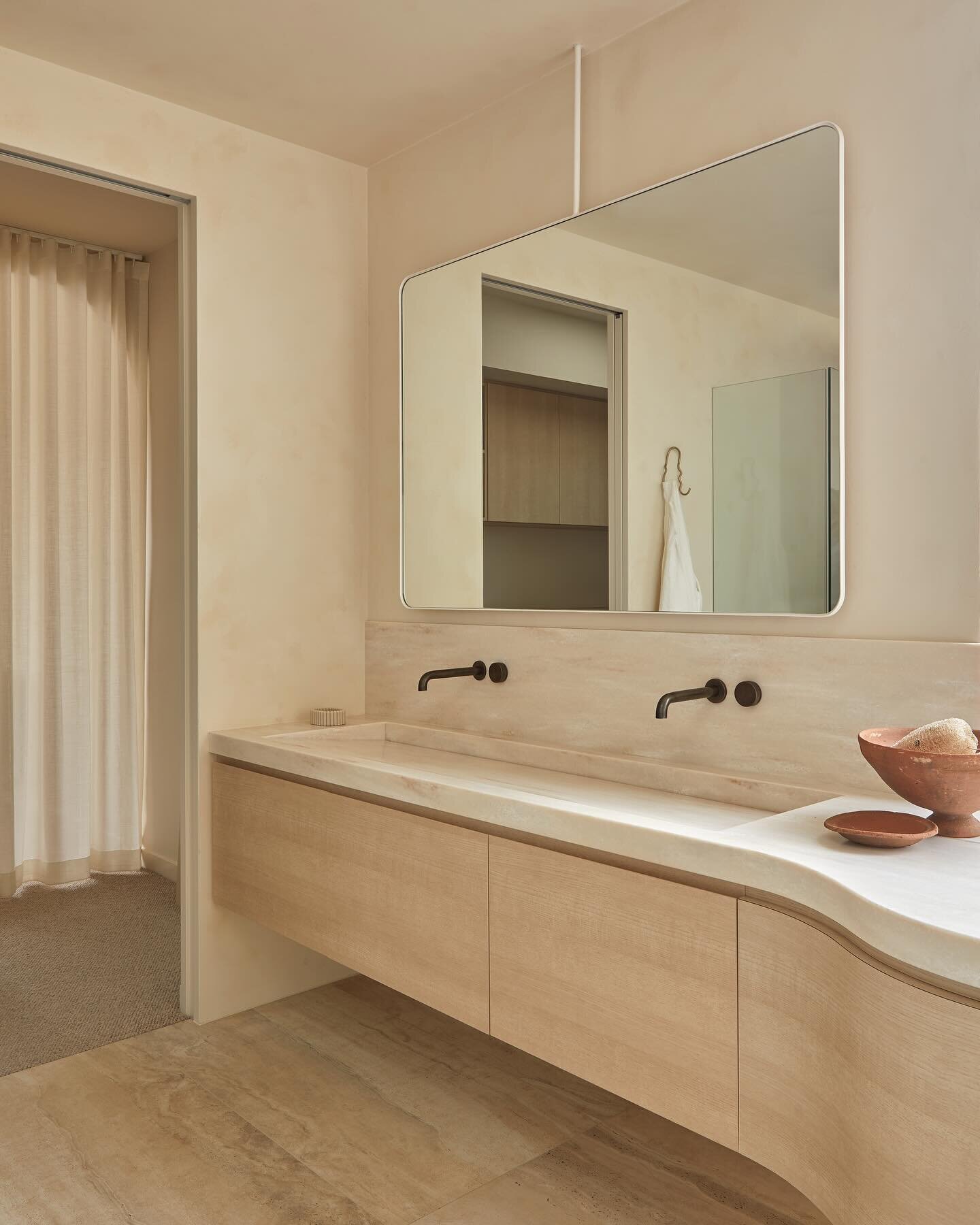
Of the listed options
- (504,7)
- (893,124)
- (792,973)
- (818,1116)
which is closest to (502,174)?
(504,7)

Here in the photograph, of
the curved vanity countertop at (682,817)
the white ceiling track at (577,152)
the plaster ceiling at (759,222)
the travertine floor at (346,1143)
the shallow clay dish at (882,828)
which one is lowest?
the travertine floor at (346,1143)

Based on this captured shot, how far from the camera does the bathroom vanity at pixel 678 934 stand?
112 cm

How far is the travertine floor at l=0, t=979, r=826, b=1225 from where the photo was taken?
181cm

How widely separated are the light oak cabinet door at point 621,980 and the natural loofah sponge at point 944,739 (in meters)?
0.35

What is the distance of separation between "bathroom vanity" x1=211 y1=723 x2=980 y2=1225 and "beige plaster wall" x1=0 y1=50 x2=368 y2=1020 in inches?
13.9

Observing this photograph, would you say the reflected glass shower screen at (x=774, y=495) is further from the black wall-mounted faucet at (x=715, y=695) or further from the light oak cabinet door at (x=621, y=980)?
the light oak cabinet door at (x=621, y=980)

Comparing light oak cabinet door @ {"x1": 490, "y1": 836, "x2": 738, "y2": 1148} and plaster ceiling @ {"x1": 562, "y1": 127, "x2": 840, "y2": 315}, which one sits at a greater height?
plaster ceiling @ {"x1": 562, "y1": 127, "x2": 840, "y2": 315}

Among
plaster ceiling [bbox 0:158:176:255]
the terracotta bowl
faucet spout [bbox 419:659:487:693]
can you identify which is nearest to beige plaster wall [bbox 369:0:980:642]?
the terracotta bowl

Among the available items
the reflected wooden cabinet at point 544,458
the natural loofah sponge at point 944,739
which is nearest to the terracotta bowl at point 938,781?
the natural loofah sponge at point 944,739

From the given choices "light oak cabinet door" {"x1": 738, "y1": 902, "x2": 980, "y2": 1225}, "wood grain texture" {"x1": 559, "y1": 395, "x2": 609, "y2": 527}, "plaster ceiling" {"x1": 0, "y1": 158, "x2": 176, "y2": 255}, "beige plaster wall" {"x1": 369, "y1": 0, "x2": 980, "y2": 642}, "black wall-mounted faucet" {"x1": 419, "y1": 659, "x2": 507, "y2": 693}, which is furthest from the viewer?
"plaster ceiling" {"x1": 0, "y1": 158, "x2": 176, "y2": 255}

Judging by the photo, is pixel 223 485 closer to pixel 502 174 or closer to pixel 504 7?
pixel 502 174

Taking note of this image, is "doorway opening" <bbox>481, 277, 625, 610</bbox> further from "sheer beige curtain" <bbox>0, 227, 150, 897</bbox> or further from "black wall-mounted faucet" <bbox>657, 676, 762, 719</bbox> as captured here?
"sheer beige curtain" <bbox>0, 227, 150, 897</bbox>

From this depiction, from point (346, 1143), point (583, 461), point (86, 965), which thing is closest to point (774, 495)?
point (583, 461)

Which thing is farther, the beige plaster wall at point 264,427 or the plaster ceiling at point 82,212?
the plaster ceiling at point 82,212
